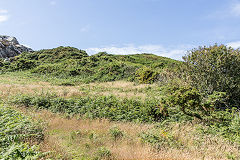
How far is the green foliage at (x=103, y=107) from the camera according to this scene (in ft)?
28.3

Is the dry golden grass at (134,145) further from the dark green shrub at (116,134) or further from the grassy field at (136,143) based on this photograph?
the dark green shrub at (116,134)

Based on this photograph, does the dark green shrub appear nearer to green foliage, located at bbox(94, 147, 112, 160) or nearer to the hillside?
green foliage, located at bbox(94, 147, 112, 160)

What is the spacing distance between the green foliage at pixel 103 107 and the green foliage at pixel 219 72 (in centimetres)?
332

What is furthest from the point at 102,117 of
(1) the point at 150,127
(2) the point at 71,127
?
(1) the point at 150,127

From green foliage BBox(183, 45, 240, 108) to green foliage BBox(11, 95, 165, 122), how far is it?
3321 mm

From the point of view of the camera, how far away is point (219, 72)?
9180mm

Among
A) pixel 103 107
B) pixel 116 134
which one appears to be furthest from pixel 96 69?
pixel 116 134

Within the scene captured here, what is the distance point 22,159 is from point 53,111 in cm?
681

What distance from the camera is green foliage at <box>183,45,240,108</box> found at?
30.1 ft

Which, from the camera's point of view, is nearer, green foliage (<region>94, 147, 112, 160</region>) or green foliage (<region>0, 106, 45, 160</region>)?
green foliage (<region>0, 106, 45, 160</region>)

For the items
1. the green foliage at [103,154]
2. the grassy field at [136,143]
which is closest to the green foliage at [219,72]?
the grassy field at [136,143]

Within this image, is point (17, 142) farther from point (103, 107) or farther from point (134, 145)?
point (103, 107)

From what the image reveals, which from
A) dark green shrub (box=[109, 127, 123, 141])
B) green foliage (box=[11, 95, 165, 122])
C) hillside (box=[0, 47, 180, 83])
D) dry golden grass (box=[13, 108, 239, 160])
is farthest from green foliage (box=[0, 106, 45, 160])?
hillside (box=[0, 47, 180, 83])

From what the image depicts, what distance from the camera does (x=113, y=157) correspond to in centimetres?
470
